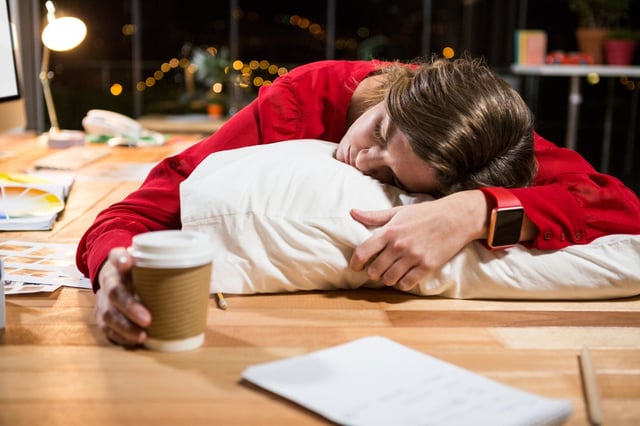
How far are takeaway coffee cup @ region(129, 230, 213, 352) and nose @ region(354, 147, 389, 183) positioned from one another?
1.45 ft

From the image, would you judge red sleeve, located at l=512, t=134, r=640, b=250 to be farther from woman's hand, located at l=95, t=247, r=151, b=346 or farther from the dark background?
the dark background

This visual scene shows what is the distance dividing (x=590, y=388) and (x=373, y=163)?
542 mm

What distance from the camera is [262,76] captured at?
699 centimetres

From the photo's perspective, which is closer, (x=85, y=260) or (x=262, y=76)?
(x=85, y=260)

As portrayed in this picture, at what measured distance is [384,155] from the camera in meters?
1.22

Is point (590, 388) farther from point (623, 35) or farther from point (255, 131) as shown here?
point (623, 35)

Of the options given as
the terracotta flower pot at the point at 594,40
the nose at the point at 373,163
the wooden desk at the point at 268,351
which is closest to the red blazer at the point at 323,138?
the wooden desk at the point at 268,351

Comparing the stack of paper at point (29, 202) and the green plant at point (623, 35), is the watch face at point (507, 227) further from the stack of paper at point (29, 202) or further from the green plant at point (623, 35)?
the green plant at point (623, 35)

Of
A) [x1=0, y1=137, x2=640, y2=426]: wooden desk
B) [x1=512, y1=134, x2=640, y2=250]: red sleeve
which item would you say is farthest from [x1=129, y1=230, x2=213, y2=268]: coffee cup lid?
[x1=512, y1=134, x2=640, y2=250]: red sleeve

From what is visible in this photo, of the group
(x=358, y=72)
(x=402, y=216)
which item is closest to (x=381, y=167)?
(x=402, y=216)

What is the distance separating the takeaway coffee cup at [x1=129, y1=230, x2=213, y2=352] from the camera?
83 cm

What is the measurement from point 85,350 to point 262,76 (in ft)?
20.5

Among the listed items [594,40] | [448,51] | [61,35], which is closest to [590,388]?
[61,35]

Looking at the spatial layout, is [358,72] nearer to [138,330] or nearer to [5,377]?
[138,330]
